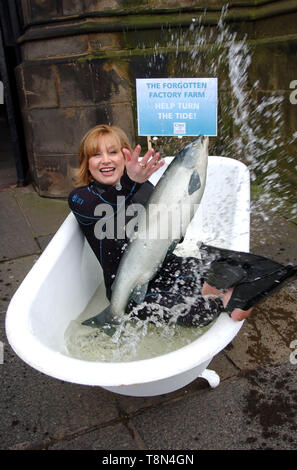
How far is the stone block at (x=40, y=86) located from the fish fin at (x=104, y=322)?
3133mm

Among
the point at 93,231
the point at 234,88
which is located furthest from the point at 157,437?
the point at 234,88

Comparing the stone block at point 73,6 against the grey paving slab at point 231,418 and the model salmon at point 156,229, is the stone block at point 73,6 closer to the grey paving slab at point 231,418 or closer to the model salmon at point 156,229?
the model salmon at point 156,229

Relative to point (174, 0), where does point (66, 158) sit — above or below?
below

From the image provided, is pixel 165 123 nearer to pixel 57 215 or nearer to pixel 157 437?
pixel 57 215

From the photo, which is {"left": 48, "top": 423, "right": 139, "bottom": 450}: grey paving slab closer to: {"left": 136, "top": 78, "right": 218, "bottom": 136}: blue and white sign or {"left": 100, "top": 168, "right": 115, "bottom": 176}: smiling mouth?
{"left": 100, "top": 168, "right": 115, "bottom": 176}: smiling mouth

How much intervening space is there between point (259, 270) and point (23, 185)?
169 inches

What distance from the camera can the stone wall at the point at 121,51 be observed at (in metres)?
4.31

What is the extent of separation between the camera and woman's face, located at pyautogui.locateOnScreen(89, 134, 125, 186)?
2.46 m

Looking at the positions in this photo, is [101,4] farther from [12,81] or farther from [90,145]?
[90,145]

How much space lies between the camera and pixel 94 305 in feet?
8.85

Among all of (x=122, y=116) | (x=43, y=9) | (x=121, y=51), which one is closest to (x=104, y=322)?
(x=122, y=116)

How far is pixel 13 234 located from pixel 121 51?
87.9 inches
